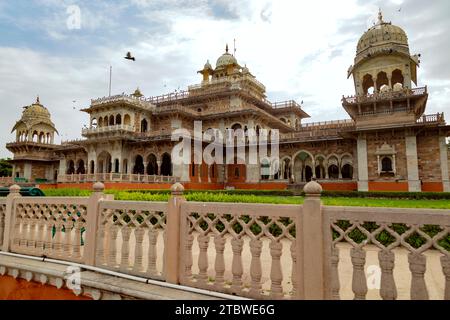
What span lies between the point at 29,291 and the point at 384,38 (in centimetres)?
2518

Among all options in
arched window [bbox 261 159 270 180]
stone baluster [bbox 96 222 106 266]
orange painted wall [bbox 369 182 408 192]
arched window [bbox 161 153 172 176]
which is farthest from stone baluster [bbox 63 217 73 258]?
arched window [bbox 161 153 172 176]

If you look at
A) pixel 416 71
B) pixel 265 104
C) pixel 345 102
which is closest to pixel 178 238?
pixel 345 102

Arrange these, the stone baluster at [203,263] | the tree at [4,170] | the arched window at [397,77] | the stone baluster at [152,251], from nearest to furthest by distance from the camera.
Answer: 1. the stone baluster at [203,263]
2. the stone baluster at [152,251]
3. the arched window at [397,77]
4. the tree at [4,170]

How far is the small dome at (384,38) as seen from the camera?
2120cm

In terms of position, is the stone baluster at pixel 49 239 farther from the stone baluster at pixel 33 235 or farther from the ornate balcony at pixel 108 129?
the ornate balcony at pixel 108 129

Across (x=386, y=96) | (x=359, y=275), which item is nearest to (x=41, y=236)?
(x=359, y=275)

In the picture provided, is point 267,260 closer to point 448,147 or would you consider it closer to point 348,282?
point 348,282

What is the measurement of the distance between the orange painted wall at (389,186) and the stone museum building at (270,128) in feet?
0.20

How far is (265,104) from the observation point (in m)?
32.3

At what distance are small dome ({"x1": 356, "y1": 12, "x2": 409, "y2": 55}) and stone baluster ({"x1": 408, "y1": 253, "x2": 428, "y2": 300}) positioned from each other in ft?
75.6

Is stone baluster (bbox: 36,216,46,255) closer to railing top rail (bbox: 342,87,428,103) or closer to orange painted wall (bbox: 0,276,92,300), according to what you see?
orange painted wall (bbox: 0,276,92,300)

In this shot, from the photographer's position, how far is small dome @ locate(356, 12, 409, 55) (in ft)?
69.6

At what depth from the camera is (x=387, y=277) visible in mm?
2475

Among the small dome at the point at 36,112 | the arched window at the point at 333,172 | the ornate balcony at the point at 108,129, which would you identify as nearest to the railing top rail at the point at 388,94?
the arched window at the point at 333,172
